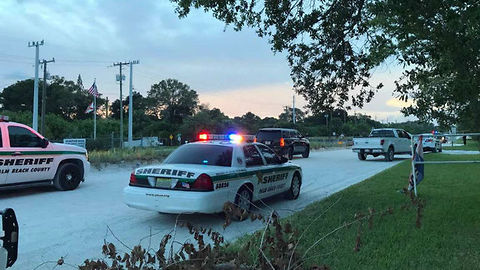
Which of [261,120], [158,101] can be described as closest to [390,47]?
[261,120]

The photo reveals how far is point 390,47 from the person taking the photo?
224 inches

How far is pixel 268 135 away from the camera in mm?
23844

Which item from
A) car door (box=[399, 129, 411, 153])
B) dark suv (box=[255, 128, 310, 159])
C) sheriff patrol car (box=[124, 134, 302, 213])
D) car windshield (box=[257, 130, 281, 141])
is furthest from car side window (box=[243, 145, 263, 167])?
car door (box=[399, 129, 411, 153])

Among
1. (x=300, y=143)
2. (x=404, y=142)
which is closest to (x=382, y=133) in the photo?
(x=404, y=142)

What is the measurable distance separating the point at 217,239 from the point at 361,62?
19.4 feet

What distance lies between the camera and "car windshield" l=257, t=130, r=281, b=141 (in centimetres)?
2361

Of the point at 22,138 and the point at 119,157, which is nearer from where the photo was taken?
the point at 22,138

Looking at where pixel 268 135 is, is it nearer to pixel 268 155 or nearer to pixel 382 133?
pixel 382 133

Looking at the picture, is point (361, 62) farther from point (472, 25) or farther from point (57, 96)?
point (57, 96)

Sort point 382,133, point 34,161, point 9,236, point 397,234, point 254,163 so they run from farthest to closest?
point 382,133 → point 34,161 → point 254,163 → point 397,234 → point 9,236

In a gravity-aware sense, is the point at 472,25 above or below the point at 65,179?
above

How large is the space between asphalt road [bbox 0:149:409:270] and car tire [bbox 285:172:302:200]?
0.20m

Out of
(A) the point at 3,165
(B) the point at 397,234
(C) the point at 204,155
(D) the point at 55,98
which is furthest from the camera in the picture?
(D) the point at 55,98

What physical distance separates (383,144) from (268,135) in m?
6.41
